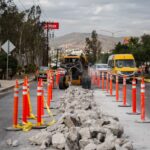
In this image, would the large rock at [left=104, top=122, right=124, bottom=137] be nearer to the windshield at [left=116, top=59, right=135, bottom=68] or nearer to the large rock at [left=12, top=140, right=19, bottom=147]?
the large rock at [left=12, top=140, right=19, bottom=147]

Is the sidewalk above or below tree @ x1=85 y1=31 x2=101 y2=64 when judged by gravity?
below

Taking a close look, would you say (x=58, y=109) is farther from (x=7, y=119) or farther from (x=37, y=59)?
(x=37, y=59)

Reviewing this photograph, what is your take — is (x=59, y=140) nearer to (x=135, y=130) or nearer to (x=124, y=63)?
(x=135, y=130)

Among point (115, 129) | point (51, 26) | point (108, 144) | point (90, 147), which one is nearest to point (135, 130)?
point (115, 129)

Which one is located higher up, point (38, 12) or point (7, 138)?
point (38, 12)

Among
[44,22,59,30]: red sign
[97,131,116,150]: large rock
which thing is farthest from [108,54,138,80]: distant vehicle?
[44,22,59,30]: red sign

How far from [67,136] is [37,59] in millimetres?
85483

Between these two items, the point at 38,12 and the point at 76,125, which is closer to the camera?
the point at 76,125

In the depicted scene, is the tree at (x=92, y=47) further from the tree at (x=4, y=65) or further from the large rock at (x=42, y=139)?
the large rock at (x=42, y=139)

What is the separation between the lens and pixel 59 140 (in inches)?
368

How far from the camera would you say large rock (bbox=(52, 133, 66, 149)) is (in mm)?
9141

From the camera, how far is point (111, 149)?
8.13 m

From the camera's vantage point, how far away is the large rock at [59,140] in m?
9.14

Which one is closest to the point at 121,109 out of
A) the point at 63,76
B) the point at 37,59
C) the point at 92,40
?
the point at 63,76
